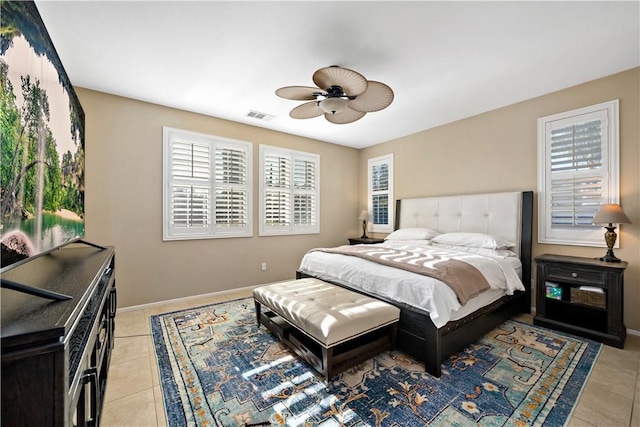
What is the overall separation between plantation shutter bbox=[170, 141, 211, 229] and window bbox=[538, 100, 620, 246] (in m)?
4.29

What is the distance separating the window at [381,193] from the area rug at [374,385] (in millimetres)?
2780

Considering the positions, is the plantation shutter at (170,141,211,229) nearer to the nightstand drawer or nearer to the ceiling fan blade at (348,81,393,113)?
the ceiling fan blade at (348,81,393,113)

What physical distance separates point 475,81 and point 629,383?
283 cm

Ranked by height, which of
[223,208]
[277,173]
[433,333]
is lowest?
[433,333]

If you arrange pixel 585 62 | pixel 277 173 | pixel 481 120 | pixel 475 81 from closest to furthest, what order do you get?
pixel 585 62
pixel 475 81
pixel 481 120
pixel 277 173

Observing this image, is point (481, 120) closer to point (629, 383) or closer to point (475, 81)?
point (475, 81)

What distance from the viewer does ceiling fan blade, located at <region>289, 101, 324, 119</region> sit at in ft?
8.22

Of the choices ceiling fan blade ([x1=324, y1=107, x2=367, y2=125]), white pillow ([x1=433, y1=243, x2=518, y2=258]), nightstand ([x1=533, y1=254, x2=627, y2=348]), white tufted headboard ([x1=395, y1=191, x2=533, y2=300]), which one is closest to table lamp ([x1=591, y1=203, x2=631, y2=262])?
nightstand ([x1=533, y1=254, x2=627, y2=348])

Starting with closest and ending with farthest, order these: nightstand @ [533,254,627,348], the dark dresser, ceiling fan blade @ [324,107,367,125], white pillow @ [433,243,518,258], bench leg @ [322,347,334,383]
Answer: the dark dresser < bench leg @ [322,347,334,383] < nightstand @ [533,254,627,348] < ceiling fan blade @ [324,107,367,125] < white pillow @ [433,243,518,258]

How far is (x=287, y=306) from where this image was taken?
2.17 metres

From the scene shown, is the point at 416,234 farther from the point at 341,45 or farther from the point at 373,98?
the point at 341,45

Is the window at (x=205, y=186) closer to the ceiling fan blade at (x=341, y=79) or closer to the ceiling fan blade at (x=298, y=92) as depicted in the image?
the ceiling fan blade at (x=298, y=92)

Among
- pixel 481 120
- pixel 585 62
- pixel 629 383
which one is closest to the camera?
pixel 629 383

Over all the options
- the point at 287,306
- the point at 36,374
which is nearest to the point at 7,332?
the point at 36,374
